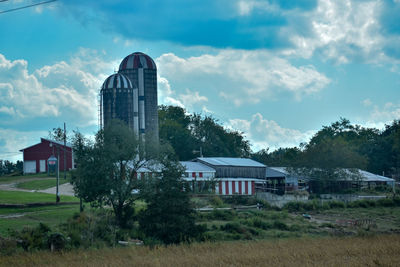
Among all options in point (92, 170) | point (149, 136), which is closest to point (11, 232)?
point (92, 170)

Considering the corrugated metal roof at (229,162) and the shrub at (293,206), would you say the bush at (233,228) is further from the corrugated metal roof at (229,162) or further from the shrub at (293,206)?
the corrugated metal roof at (229,162)

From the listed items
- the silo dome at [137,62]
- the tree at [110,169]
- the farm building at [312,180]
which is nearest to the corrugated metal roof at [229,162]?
the farm building at [312,180]

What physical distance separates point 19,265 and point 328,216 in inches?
1443

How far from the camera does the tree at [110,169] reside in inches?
1576

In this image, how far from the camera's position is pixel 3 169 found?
103438mm

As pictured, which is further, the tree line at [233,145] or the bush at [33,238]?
the tree line at [233,145]

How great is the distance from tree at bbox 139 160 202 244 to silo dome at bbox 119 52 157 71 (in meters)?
38.9

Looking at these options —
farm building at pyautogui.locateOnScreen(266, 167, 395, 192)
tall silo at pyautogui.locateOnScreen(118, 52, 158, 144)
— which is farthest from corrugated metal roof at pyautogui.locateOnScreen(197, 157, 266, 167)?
tall silo at pyautogui.locateOnScreen(118, 52, 158, 144)

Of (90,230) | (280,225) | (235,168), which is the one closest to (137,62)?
(235,168)

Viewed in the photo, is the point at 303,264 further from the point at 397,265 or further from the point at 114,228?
the point at 114,228

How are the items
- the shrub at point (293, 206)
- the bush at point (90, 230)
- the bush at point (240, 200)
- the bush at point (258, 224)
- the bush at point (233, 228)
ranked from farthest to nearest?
1. the bush at point (240, 200)
2. the shrub at point (293, 206)
3. the bush at point (258, 224)
4. the bush at point (233, 228)
5. the bush at point (90, 230)

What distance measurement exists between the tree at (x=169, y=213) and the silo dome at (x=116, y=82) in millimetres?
33085

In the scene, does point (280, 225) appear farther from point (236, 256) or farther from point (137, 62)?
point (137, 62)

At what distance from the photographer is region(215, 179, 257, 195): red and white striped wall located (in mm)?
70125
